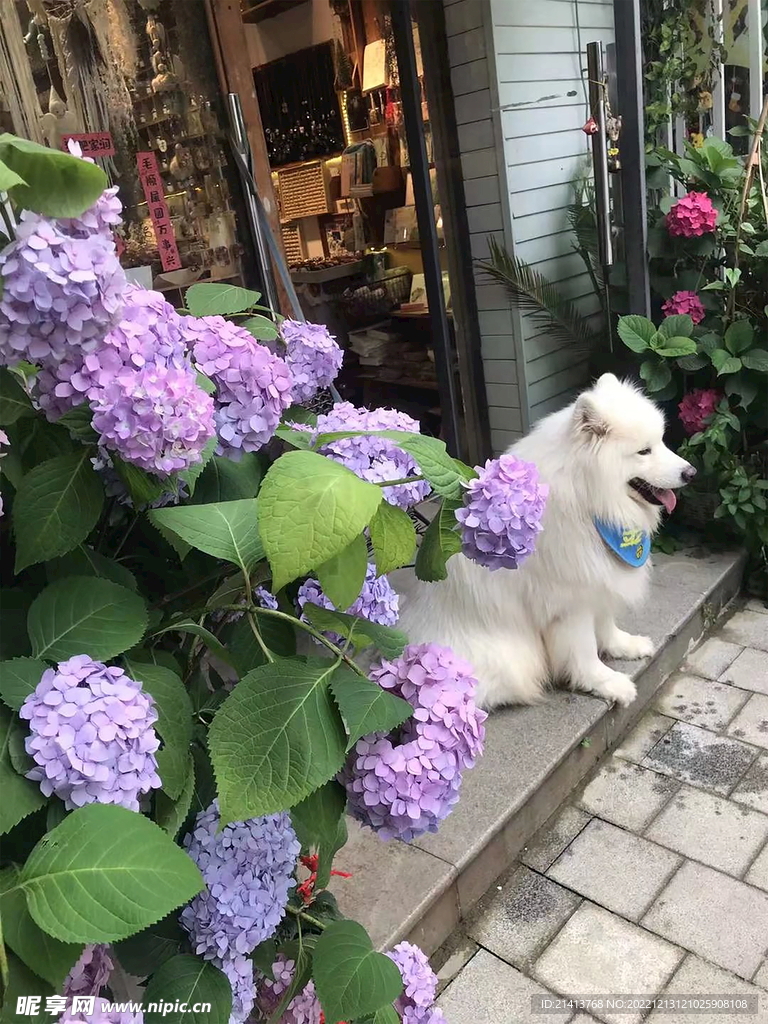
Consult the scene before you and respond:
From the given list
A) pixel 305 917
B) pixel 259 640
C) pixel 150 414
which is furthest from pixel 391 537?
pixel 305 917

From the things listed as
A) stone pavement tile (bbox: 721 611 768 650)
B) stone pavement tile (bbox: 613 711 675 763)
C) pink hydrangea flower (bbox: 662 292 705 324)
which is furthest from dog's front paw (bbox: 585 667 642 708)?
pink hydrangea flower (bbox: 662 292 705 324)

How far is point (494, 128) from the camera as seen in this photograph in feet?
11.0

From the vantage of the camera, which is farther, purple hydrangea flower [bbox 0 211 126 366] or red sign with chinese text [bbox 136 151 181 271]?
red sign with chinese text [bbox 136 151 181 271]

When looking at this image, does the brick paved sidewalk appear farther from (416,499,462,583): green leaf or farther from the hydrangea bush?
(416,499,462,583): green leaf

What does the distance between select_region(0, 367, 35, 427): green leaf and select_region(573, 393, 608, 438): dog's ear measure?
169cm

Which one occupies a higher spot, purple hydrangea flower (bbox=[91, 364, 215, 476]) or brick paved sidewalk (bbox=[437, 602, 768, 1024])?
purple hydrangea flower (bbox=[91, 364, 215, 476])

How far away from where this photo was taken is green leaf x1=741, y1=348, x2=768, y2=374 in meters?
2.97

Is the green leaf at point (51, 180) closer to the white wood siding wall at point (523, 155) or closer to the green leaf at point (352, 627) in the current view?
the green leaf at point (352, 627)

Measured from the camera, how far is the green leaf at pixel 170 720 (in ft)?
2.30

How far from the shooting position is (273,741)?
2.30 ft

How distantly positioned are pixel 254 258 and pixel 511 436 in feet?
4.95

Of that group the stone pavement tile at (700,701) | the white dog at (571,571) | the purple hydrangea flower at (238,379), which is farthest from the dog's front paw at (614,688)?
the purple hydrangea flower at (238,379)

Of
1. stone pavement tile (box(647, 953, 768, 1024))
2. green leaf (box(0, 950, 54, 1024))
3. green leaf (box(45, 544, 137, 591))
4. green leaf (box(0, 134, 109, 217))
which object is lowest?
stone pavement tile (box(647, 953, 768, 1024))

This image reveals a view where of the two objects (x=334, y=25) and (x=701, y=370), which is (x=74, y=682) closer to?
(x=701, y=370)
